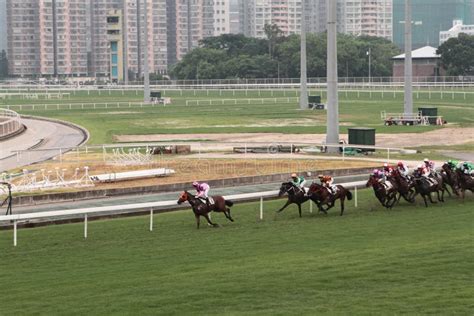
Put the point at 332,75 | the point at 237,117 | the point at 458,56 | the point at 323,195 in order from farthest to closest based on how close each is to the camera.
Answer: the point at 458,56, the point at 237,117, the point at 332,75, the point at 323,195

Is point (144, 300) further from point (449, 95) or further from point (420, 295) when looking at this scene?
point (449, 95)

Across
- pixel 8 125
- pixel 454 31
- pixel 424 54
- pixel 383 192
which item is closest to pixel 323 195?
pixel 383 192

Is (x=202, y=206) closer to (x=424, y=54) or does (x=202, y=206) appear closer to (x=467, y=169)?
(x=467, y=169)

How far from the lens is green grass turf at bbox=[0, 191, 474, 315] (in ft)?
42.1

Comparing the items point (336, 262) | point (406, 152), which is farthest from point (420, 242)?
point (406, 152)

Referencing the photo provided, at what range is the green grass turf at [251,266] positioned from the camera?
42.1 feet

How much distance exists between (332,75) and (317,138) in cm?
1060

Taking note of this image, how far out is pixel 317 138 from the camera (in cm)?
4859

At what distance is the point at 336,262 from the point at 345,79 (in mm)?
104623

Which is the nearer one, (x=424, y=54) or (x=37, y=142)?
(x=37, y=142)

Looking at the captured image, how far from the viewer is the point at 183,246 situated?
58.3 ft

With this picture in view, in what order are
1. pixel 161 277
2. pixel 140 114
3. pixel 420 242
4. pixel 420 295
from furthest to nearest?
pixel 140 114 < pixel 420 242 < pixel 161 277 < pixel 420 295

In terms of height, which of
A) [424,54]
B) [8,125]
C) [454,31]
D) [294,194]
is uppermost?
[454,31]

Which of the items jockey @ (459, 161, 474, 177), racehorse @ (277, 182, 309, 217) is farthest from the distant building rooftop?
racehorse @ (277, 182, 309, 217)
